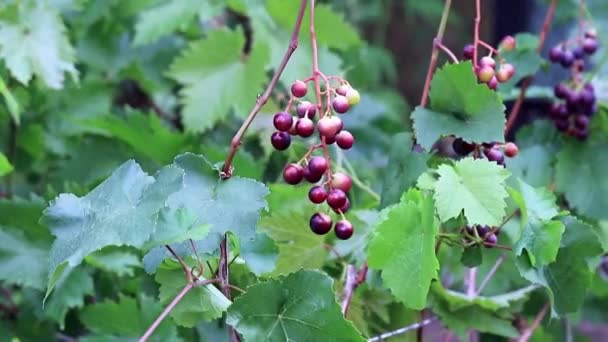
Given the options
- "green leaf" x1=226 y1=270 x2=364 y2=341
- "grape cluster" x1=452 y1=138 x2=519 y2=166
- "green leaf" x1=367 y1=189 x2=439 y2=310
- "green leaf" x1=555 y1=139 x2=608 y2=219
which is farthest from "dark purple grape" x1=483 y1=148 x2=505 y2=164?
"green leaf" x1=555 y1=139 x2=608 y2=219

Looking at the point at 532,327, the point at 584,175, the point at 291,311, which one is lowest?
the point at 532,327

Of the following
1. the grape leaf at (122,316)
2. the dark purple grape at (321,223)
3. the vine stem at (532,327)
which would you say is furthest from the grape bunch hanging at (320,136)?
the vine stem at (532,327)

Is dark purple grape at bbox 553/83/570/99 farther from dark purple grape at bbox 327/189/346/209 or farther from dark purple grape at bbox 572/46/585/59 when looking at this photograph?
dark purple grape at bbox 327/189/346/209

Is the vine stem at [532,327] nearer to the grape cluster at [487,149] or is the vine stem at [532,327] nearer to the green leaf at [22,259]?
the grape cluster at [487,149]

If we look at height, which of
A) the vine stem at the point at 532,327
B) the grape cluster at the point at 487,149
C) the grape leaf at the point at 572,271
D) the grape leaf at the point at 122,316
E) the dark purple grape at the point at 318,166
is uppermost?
the dark purple grape at the point at 318,166

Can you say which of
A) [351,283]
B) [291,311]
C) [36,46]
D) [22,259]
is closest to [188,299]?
Answer: [291,311]

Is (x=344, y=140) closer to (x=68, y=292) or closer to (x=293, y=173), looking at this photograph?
(x=293, y=173)
